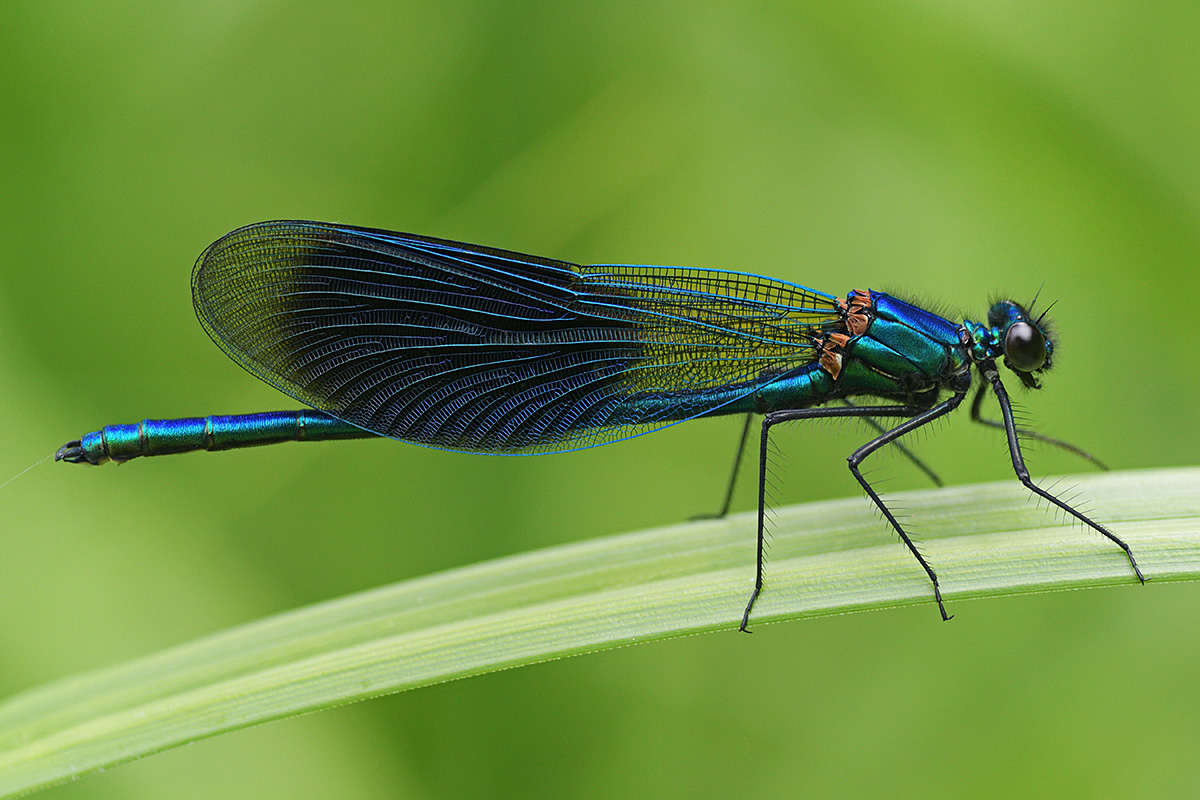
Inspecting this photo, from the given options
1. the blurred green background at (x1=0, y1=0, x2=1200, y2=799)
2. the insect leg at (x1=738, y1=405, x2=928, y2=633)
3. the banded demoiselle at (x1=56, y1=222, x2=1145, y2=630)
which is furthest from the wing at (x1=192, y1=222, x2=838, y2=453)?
the blurred green background at (x1=0, y1=0, x2=1200, y2=799)

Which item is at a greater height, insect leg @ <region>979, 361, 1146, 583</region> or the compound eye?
the compound eye

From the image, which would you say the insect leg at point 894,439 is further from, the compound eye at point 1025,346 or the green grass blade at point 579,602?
the compound eye at point 1025,346

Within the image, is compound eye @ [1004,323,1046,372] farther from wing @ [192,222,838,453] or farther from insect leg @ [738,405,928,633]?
wing @ [192,222,838,453]

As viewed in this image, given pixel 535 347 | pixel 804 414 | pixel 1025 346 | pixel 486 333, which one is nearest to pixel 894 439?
pixel 804 414

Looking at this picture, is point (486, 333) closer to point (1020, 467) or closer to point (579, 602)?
point (579, 602)

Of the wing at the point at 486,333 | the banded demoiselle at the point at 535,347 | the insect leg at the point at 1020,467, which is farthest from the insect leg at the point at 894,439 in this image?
the wing at the point at 486,333
